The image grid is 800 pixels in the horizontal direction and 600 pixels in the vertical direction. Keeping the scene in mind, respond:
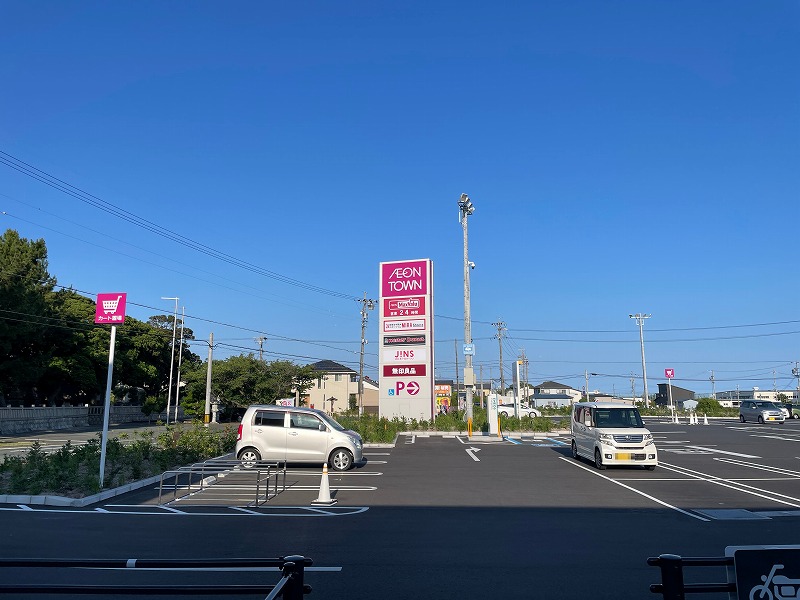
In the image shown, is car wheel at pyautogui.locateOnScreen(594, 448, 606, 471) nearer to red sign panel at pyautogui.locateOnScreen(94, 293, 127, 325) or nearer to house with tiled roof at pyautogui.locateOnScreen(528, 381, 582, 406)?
red sign panel at pyautogui.locateOnScreen(94, 293, 127, 325)

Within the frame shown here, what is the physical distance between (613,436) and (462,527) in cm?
909

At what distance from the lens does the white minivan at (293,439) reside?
54.2ft

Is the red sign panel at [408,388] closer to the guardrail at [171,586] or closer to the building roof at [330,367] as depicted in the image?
the guardrail at [171,586]

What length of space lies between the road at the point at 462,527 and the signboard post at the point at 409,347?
668 inches

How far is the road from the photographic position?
22.2 feet

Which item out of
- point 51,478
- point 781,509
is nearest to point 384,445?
point 51,478

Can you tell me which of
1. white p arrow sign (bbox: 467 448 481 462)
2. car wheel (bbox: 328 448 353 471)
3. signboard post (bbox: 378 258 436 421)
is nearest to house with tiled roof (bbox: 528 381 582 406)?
signboard post (bbox: 378 258 436 421)

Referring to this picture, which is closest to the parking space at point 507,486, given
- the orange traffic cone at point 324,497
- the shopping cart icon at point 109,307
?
the orange traffic cone at point 324,497

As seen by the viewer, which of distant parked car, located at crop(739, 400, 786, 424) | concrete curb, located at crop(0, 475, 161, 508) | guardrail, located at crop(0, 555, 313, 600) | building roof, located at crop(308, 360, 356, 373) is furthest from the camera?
building roof, located at crop(308, 360, 356, 373)

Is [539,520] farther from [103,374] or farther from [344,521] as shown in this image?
[103,374]

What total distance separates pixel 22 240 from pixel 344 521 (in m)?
48.0

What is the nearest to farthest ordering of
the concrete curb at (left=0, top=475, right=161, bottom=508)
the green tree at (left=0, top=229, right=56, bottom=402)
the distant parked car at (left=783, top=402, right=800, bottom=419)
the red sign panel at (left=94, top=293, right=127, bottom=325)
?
1. the concrete curb at (left=0, top=475, right=161, bottom=508)
2. the red sign panel at (left=94, top=293, right=127, bottom=325)
3. the green tree at (left=0, top=229, right=56, bottom=402)
4. the distant parked car at (left=783, top=402, right=800, bottom=419)

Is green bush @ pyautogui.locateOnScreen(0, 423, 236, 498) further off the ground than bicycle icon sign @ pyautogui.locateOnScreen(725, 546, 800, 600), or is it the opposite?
bicycle icon sign @ pyautogui.locateOnScreen(725, 546, 800, 600)

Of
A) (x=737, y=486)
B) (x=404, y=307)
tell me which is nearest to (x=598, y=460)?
(x=737, y=486)
